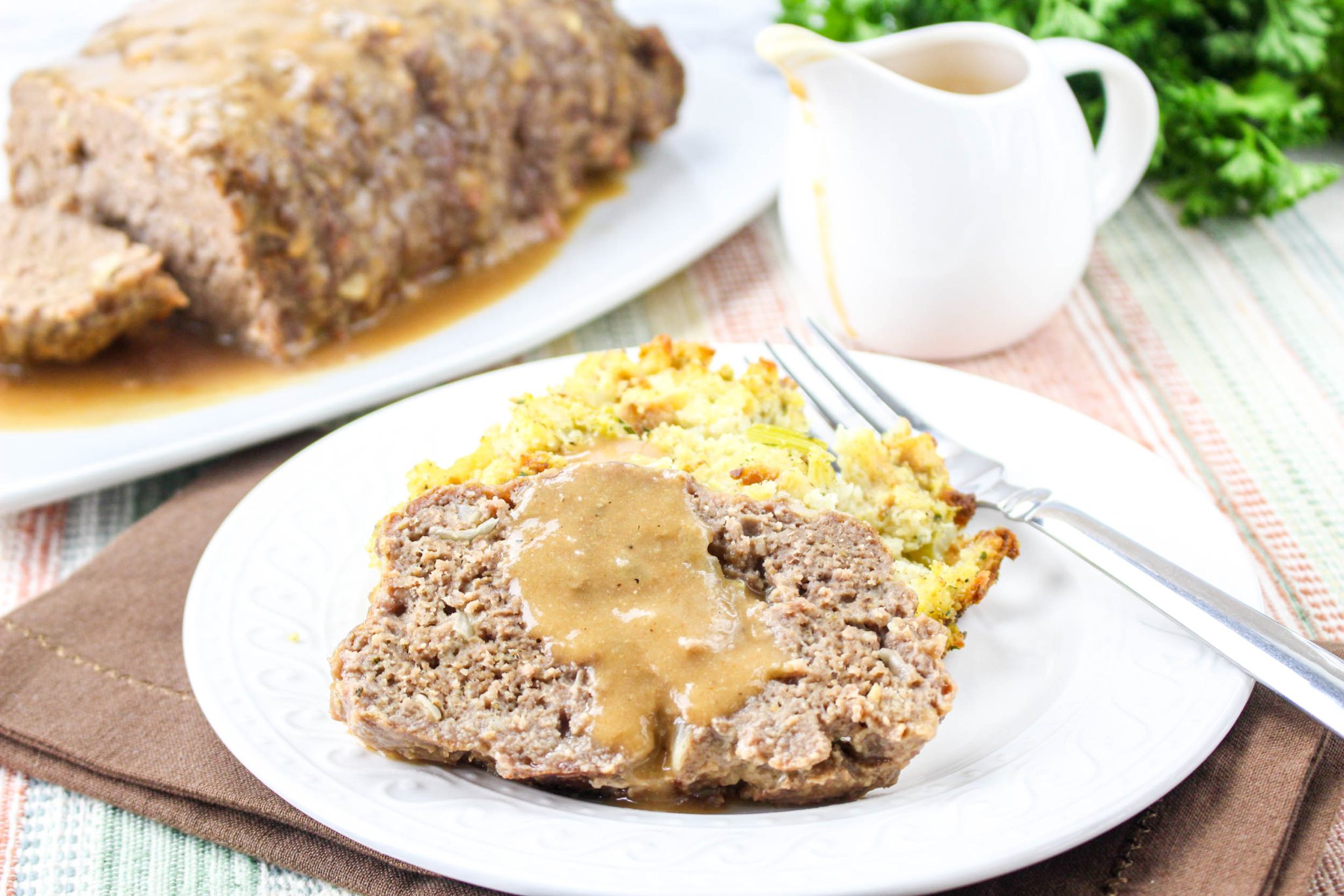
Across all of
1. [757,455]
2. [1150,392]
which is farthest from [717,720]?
[1150,392]

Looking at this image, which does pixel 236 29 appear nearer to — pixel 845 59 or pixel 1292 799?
pixel 845 59

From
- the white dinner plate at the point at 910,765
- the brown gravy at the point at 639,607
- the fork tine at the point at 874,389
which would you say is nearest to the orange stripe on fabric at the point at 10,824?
the white dinner plate at the point at 910,765

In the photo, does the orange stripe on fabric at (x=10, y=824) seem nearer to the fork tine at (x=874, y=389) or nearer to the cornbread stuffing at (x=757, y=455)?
the cornbread stuffing at (x=757, y=455)

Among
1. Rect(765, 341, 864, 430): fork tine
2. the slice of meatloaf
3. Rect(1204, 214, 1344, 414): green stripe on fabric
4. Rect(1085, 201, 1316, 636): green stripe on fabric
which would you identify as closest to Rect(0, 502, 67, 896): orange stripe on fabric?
the slice of meatloaf

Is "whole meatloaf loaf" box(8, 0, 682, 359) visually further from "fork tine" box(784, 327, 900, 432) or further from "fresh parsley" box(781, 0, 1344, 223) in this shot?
"fork tine" box(784, 327, 900, 432)

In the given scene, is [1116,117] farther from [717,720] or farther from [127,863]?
[127,863]

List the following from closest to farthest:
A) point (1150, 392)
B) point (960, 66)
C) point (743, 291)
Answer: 1. point (960, 66)
2. point (1150, 392)
3. point (743, 291)

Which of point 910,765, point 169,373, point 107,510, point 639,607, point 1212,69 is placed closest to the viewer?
point 639,607
